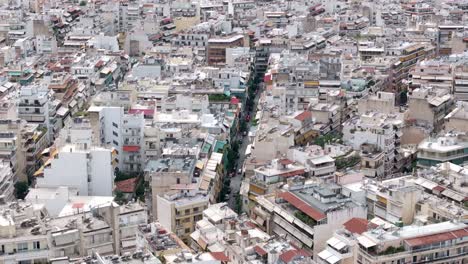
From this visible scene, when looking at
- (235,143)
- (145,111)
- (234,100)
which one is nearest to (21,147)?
(145,111)

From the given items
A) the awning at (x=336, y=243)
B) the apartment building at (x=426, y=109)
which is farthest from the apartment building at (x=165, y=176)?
the apartment building at (x=426, y=109)

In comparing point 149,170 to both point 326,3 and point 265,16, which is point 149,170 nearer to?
point 265,16

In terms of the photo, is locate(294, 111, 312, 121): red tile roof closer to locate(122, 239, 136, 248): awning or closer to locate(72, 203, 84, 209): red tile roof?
locate(72, 203, 84, 209): red tile roof

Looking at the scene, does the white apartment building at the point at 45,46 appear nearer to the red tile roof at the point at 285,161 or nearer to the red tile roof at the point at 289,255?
the red tile roof at the point at 285,161

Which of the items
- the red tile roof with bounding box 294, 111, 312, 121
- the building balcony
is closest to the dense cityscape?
the building balcony

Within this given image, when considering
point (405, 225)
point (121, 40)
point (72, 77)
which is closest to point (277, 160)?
point (405, 225)

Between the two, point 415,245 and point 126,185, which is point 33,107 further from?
point 415,245

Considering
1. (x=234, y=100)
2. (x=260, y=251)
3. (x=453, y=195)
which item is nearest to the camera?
(x=260, y=251)
